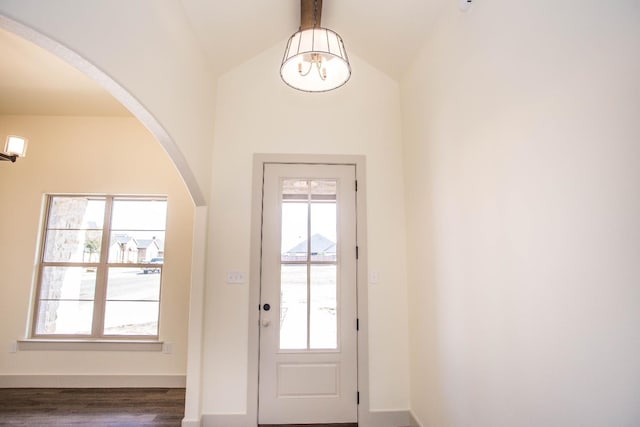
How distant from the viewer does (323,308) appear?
2.80m

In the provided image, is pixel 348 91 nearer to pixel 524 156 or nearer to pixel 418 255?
pixel 418 255

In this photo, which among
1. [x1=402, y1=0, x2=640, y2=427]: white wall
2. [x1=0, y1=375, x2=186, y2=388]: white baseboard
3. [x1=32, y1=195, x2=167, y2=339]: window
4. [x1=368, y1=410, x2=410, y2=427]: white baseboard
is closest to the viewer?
[x1=402, y1=0, x2=640, y2=427]: white wall

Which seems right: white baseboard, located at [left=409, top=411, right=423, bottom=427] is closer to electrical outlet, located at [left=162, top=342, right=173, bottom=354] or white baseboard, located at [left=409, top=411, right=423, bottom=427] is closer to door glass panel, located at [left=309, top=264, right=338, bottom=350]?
door glass panel, located at [left=309, top=264, right=338, bottom=350]

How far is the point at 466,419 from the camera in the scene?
1.85 m

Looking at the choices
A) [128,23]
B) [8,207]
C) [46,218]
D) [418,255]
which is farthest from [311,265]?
[8,207]

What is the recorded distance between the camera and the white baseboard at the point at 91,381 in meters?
3.39

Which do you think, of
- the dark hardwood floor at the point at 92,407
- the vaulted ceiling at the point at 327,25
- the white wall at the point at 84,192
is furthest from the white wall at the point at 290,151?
the white wall at the point at 84,192

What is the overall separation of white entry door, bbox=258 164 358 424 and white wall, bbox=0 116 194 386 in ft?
4.36

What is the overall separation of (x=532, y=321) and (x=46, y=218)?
4757 millimetres

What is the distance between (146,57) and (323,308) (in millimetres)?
2261

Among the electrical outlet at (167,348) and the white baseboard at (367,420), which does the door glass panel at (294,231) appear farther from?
the electrical outlet at (167,348)

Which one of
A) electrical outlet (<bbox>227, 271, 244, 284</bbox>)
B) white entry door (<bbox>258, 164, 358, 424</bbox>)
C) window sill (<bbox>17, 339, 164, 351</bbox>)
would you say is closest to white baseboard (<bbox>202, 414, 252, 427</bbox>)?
white entry door (<bbox>258, 164, 358, 424</bbox>)

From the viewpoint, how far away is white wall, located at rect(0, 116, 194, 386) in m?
3.45

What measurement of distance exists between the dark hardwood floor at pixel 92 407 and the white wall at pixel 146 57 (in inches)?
79.5
